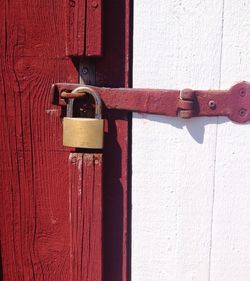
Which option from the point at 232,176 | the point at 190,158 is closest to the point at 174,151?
the point at 190,158

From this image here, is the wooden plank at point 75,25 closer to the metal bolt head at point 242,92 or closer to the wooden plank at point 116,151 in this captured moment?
the wooden plank at point 116,151

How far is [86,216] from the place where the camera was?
875 millimetres

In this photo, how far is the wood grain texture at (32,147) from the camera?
0.84 meters

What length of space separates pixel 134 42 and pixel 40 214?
455 millimetres

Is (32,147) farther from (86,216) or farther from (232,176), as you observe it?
(232,176)

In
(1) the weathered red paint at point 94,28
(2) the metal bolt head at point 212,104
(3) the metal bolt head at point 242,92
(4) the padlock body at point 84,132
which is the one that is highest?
(1) the weathered red paint at point 94,28

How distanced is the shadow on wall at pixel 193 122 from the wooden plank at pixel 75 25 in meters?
0.19

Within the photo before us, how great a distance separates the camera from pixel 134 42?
0.83m

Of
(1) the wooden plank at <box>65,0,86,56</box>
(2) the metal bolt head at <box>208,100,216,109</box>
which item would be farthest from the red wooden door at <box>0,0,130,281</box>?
(2) the metal bolt head at <box>208,100,216,109</box>

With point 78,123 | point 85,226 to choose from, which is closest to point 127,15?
point 78,123

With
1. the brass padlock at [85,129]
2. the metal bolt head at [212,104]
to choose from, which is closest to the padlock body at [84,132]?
the brass padlock at [85,129]

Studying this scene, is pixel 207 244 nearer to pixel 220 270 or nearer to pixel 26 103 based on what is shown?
pixel 220 270

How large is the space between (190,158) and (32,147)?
1.19 ft

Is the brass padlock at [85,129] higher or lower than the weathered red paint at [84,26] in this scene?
lower
